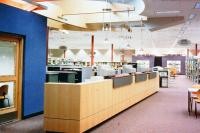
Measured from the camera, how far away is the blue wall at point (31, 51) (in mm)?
6895

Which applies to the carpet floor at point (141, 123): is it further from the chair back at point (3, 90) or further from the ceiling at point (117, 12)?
the ceiling at point (117, 12)

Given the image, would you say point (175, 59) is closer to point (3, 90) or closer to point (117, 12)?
point (117, 12)

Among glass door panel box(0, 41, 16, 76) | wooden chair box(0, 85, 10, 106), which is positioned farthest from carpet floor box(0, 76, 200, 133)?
glass door panel box(0, 41, 16, 76)

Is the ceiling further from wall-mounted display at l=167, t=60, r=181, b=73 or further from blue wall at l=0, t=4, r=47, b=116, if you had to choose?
wall-mounted display at l=167, t=60, r=181, b=73

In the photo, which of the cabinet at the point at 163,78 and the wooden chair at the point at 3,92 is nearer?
the wooden chair at the point at 3,92

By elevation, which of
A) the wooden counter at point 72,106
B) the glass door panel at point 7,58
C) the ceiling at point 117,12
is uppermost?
the ceiling at point 117,12

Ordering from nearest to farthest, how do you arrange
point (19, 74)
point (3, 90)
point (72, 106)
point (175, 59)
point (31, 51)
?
point (72, 106)
point (3, 90)
point (19, 74)
point (31, 51)
point (175, 59)

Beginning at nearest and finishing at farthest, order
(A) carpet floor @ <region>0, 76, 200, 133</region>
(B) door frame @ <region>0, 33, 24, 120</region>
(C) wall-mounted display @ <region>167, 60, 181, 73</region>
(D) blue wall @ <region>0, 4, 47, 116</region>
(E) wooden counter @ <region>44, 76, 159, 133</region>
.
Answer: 1. (E) wooden counter @ <region>44, 76, 159, 133</region>
2. (A) carpet floor @ <region>0, 76, 200, 133</region>
3. (D) blue wall @ <region>0, 4, 47, 116</region>
4. (B) door frame @ <region>0, 33, 24, 120</region>
5. (C) wall-mounted display @ <region>167, 60, 181, 73</region>

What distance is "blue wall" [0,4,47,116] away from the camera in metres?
6.89

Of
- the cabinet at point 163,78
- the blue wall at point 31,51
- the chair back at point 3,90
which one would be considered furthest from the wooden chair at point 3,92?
the cabinet at point 163,78

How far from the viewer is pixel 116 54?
36875mm

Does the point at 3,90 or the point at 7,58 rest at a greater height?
the point at 7,58

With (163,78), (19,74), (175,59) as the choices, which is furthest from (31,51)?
(175,59)

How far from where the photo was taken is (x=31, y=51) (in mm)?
7504
